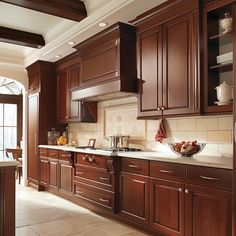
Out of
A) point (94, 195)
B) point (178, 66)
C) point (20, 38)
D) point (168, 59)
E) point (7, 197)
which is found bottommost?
point (94, 195)

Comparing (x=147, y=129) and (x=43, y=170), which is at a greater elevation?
(x=147, y=129)

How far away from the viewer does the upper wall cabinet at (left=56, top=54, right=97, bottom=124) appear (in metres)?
4.98

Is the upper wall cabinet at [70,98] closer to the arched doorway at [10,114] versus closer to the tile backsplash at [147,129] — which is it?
the tile backsplash at [147,129]

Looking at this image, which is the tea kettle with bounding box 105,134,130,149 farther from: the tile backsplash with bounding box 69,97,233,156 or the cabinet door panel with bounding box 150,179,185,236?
the cabinet door panel with bounding box 150,179,185,236

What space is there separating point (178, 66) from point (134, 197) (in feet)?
5.21

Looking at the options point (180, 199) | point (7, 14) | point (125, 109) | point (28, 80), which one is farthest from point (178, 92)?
point (28, 80)

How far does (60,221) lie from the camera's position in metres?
3.64

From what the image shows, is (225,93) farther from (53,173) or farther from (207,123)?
(53,173)

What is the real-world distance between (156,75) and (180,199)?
143cm

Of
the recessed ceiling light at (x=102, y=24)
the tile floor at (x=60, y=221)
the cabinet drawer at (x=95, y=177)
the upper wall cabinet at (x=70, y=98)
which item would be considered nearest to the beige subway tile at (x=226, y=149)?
the tile floor at (x=60, y=221)

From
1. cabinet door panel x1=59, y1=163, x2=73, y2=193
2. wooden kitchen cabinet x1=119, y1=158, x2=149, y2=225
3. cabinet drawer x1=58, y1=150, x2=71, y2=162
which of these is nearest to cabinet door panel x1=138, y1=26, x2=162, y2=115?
wooden kitchen cabinet x1=119, y1=158, x2=149, y2=225

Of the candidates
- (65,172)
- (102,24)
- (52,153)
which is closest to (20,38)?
(102,24)

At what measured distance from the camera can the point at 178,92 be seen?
305cm

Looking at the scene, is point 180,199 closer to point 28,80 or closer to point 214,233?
point 214,233
